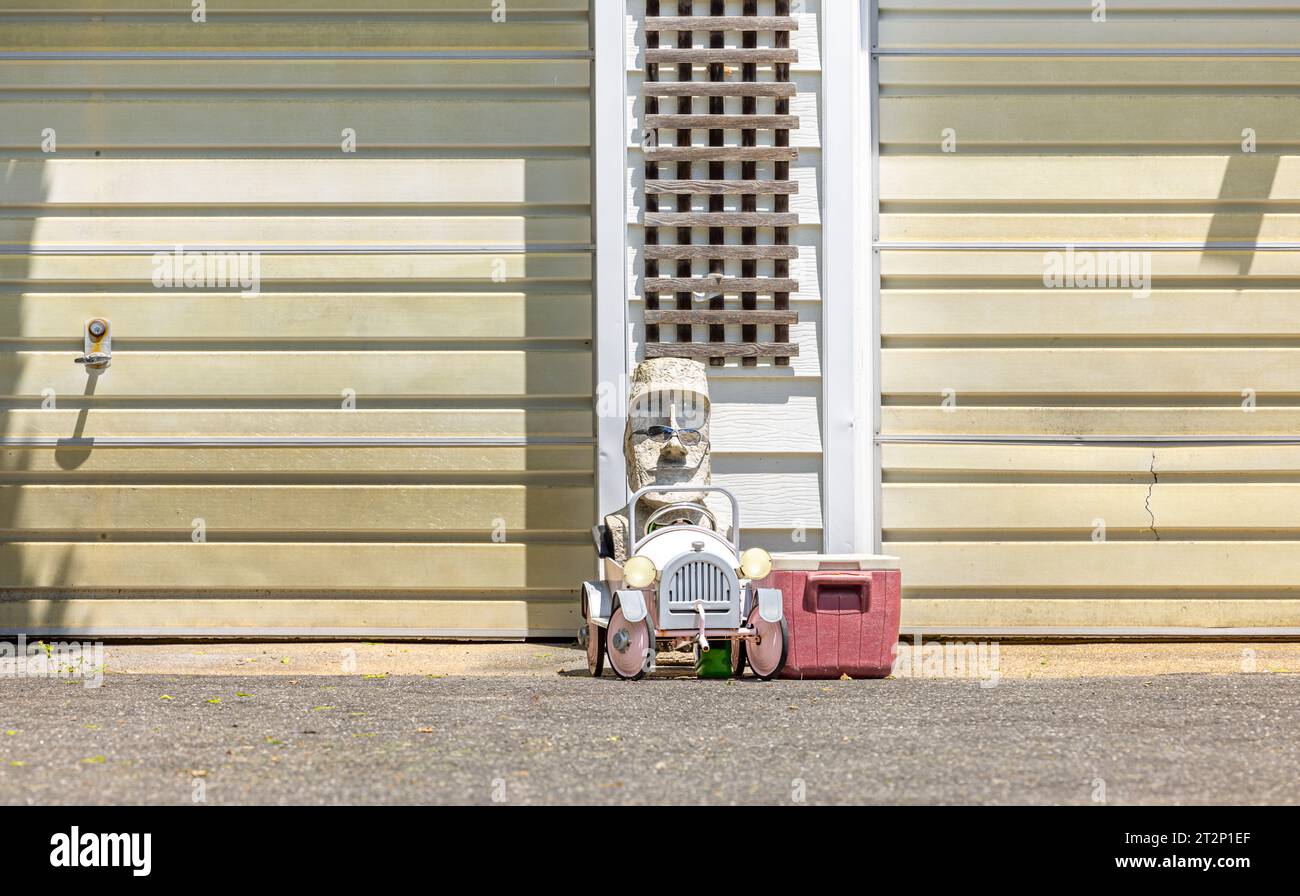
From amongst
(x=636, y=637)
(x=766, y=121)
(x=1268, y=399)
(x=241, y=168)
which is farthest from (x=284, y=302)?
(x=1268, y=399)

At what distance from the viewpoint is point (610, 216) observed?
6676mm

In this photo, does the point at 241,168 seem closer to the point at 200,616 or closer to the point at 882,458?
the point at 200,616

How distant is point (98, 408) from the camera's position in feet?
23.2

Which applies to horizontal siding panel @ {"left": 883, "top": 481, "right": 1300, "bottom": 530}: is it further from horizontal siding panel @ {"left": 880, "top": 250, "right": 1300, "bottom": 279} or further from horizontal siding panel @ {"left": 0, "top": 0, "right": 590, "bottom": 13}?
horizontal siding panel @ {"left": 0, "top": 0, "right": 590, "bottom": 13}

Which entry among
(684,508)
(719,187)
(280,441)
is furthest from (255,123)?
(684,508)

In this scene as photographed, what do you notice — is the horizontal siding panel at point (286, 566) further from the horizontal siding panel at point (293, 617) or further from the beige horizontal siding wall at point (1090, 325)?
the beige horizontal siding wall at point (1090, 325)

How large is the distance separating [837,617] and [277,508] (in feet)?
10.4

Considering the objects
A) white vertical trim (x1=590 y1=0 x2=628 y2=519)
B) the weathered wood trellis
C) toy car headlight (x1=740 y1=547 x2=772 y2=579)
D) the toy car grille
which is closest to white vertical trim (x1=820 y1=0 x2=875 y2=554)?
the weathered wood trellis

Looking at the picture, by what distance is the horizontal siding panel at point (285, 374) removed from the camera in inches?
278

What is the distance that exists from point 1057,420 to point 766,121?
2.18 meters

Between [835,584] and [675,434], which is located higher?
[675,434]

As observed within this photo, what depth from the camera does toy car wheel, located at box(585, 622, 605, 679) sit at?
537 centimetres

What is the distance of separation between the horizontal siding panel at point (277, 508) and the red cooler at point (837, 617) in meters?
1.97

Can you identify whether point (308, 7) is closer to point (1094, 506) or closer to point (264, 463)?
point (264, 463)
